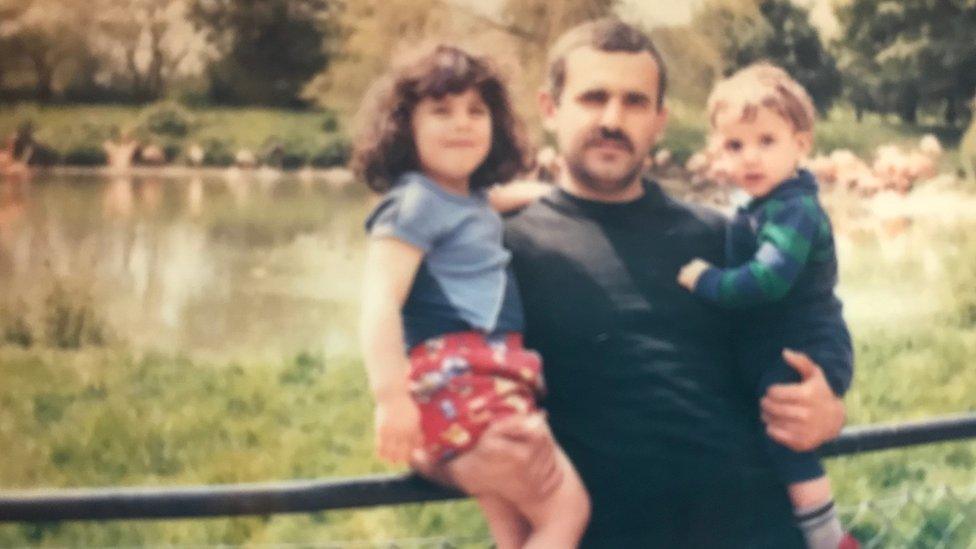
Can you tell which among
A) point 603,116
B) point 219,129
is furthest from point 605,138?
point 219,129

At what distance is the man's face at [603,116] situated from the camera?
5.44 ft

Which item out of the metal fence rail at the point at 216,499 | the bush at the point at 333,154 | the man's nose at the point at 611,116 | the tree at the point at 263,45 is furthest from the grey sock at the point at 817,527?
the tree at the point at 263,45

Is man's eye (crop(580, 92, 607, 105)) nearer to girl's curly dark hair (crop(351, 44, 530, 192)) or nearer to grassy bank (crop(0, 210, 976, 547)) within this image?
girl's curly dark hair (crop(351, 44, 530, 192))

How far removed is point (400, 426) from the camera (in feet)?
5.03

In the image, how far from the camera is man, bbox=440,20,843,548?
1636 millimetres

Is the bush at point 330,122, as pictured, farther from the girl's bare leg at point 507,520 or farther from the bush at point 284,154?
the girl's bare leg at point 507,520

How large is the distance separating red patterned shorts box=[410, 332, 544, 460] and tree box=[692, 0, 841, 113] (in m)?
0.66

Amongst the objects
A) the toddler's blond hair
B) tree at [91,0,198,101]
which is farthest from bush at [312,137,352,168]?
the toddler's blond hair

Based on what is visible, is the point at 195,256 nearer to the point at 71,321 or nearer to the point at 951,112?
the point at 71,321

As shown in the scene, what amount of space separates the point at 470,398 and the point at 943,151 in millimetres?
1014

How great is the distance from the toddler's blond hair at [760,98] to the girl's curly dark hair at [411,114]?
335mm

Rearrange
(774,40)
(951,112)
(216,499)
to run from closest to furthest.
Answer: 1. (216,499)
2. (774,40)
3. (951,112)

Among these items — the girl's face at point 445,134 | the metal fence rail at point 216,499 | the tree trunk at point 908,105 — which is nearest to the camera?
the metal fence rail at point 216,499

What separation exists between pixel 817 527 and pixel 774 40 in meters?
0.81
